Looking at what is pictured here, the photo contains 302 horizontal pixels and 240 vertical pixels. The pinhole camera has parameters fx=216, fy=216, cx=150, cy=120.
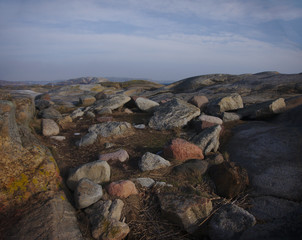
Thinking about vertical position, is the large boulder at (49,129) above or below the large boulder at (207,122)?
below

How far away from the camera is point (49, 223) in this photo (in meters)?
2.71

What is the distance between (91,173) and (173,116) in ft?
14.6

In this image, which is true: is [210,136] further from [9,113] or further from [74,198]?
[9,113]

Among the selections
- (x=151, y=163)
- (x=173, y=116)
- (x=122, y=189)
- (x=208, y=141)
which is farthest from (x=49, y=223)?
(x=173, y=116)

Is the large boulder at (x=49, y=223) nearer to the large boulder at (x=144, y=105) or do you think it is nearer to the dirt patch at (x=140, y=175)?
the dirt patch at (x=140, y=175)

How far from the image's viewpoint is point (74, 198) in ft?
11.2

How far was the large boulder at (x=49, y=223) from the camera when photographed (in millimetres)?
2543

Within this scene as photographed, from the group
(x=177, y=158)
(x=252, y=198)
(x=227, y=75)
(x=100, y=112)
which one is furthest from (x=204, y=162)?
(x=227, y=75)

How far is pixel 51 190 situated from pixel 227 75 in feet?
52.6

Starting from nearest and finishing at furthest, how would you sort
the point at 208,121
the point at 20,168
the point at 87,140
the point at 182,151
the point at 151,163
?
1. the point at 20,168
2. the point at 151,163
3. the point at 182,151
4. the point at 87,140
5. the point at 208,121

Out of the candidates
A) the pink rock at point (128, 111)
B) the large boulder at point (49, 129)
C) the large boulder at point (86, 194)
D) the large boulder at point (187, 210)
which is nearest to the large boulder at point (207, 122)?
the large boulder at point (187, 210)

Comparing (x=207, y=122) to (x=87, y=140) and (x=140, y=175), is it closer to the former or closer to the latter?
(x=140, y=175)

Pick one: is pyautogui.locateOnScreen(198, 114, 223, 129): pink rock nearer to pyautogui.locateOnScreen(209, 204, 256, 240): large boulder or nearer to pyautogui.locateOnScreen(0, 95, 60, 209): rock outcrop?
pyautogui.locateOnScreen(209, 204, 256, 240): large boulder

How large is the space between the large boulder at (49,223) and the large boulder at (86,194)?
0.19 m
